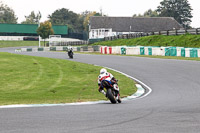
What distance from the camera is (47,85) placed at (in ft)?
57.4

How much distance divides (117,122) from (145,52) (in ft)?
119

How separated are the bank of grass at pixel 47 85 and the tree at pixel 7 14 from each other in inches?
6345

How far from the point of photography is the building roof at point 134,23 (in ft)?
352

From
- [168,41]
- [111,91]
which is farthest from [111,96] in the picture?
[168,41]

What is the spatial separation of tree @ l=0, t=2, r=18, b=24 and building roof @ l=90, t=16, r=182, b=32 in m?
78.6

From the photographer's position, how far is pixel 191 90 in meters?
16.6

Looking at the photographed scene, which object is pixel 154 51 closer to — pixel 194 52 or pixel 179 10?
pixel 194 52

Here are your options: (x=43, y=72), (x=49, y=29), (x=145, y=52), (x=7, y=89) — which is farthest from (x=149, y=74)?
(x=49, y=29)

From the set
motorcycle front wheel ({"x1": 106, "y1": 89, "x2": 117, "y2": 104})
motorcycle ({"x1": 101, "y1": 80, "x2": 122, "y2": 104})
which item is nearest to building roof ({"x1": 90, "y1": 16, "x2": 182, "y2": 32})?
motorcycle ({"x1": 101, "y1": 80, "x2": 122, "y2": 104})

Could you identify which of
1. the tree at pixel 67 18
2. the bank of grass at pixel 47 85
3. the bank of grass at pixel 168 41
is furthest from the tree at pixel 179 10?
the bank of grass at pixel 47 85

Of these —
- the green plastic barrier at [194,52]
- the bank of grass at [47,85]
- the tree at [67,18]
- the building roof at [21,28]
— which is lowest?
the bank of grass at [47,85]

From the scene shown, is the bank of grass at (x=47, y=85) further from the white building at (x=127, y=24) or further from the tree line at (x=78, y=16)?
the tree line at (x=78, y=16)

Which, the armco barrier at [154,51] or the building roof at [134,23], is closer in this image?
the armco barrier at [154,51]

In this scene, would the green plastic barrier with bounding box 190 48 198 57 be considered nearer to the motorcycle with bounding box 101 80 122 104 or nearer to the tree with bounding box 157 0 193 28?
the motorcycle with bounding box 101 80 122 104
